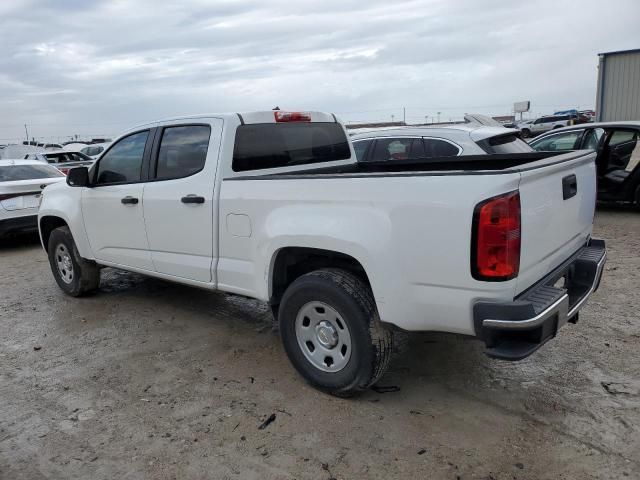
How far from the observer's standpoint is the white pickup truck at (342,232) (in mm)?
2889

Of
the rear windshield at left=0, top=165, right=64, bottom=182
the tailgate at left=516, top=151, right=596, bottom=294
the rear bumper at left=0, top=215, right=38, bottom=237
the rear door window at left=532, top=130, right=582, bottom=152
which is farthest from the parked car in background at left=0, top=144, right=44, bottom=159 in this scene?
the tailgate at left=516, top=151, right=596, bottom=294

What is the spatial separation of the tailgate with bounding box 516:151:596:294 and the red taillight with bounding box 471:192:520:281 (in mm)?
86

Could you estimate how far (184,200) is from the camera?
4371 millimetres

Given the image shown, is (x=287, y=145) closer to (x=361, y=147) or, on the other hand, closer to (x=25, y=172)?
(x=361, y=147)

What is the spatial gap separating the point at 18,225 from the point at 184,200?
233 inches

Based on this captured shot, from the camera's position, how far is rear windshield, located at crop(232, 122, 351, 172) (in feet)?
14.3

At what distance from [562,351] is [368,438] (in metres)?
1.89

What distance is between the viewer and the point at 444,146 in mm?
7223

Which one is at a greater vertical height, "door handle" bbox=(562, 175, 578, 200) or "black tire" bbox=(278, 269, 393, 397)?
"door handle" bbox=(562, 175, 578, 200)

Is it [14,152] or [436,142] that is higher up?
[436,142]

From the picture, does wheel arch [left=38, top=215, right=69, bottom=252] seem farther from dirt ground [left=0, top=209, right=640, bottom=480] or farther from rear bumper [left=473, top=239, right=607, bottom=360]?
rear bumper [left=473, top=239, right=607, bottom=360]

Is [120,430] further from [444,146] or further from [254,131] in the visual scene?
[444,146]

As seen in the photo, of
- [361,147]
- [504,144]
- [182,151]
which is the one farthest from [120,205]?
[504,144]

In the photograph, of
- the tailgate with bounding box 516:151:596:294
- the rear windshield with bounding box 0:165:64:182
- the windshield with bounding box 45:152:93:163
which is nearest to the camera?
the tailgate with bounding box 516:151:596:294
